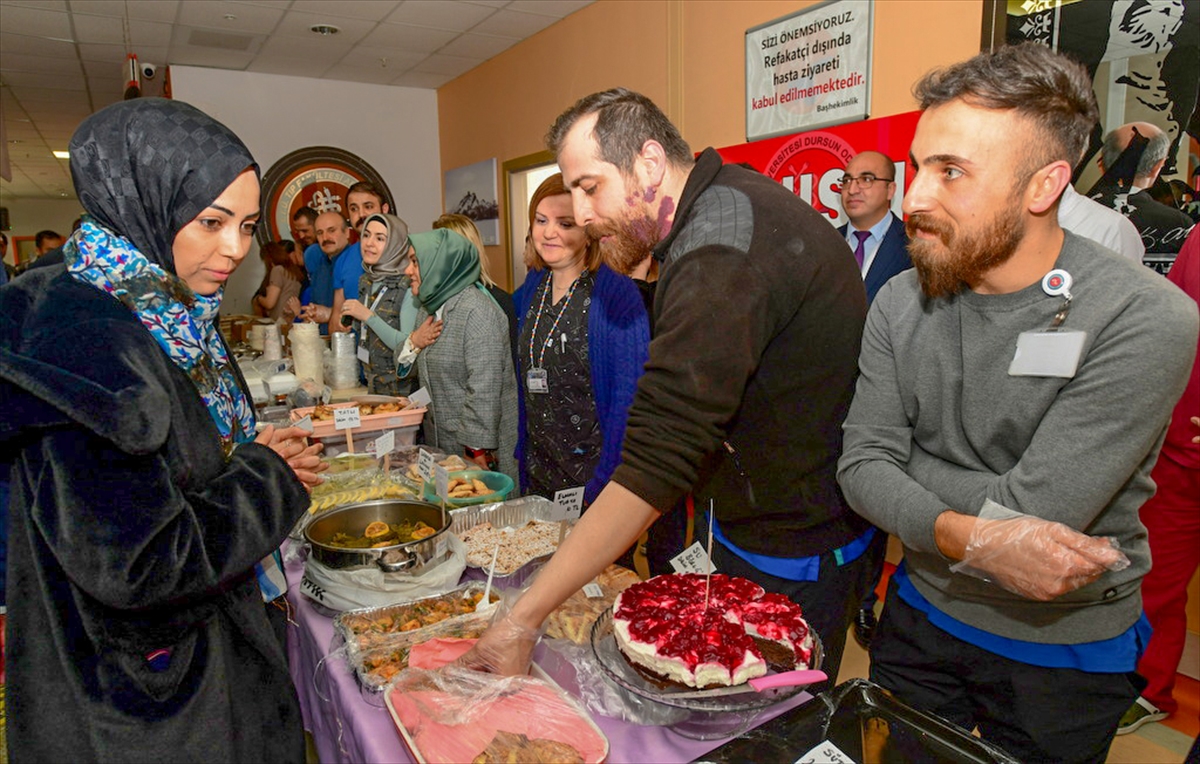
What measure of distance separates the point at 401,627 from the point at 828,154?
10.4 feet

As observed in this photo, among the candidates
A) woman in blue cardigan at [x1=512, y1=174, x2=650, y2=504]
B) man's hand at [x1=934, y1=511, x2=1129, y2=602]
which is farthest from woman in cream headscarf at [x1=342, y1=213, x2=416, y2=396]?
man's hand at [x1=934, y1=511, x2=1129, y2=602]

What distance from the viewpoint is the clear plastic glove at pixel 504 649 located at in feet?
3.68

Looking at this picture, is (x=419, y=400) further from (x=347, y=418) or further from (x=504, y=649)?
(x=504, y=649)

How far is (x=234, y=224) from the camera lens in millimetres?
1148

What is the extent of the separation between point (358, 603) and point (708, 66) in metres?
3.82

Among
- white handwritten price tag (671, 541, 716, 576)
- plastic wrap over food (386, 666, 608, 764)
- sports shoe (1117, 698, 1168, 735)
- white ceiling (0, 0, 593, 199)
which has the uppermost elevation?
white ceiling (0, 0, 593, 199)

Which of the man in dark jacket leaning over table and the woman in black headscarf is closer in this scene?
the woman in black headscarf

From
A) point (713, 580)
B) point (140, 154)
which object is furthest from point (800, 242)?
point (140, 154)

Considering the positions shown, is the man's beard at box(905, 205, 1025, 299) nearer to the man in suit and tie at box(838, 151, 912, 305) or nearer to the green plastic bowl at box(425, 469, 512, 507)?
the green plastic bowl at box(425, 469, 512, 507)

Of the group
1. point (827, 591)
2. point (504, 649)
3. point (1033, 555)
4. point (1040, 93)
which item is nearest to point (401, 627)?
point (504, 649)

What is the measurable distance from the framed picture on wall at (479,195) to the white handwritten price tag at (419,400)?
13.3 ft

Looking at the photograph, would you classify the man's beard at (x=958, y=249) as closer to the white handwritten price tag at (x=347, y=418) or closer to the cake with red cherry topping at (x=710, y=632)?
the cake with red cherry topping at (x=710, y=632)

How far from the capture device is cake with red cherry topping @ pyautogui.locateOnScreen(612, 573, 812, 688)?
1.02 metres

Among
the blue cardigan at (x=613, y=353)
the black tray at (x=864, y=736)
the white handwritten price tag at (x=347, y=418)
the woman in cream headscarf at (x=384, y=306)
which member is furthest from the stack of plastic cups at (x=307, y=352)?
the black tray at (x=864, y=736)
